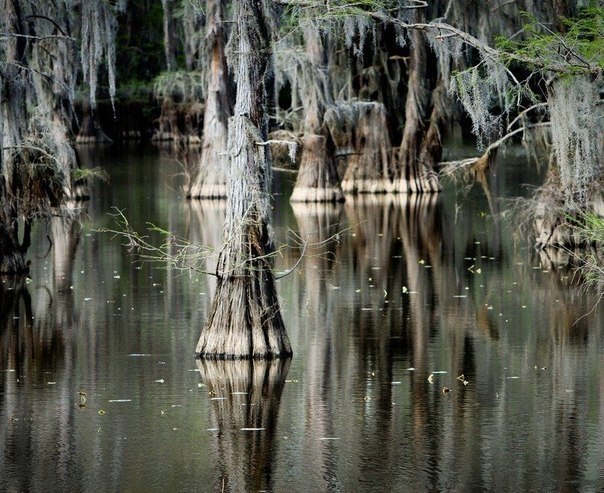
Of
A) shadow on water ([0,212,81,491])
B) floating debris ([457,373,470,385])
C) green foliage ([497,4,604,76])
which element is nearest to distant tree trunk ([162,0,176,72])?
shadow on water ([0,212,81,491])

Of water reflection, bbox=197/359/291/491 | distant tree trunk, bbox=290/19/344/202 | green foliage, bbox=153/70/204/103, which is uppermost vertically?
green foliage, bbox=153/70/204/103

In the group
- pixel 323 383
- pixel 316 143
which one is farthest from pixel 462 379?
pixel 316 143

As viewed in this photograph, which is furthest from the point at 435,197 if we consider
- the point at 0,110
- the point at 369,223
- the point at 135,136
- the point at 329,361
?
the point at 135,136

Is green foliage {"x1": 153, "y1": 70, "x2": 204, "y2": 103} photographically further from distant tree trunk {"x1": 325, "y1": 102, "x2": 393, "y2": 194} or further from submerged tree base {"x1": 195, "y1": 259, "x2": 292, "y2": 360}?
submerged tree base {"x1": 195, "y1": 259, "x2": 292, "y2": 360}

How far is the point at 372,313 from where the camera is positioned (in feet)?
53.5

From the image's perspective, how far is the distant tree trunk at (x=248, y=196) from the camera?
A: 12562 mm

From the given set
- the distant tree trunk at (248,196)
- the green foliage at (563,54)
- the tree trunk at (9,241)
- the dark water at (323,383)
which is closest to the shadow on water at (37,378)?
the dark water at (323,383)

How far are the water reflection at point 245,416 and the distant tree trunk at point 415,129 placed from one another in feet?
60.8

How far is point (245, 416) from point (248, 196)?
7.52 feet

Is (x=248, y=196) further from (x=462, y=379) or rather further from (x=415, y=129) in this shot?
(x=415, y=129)

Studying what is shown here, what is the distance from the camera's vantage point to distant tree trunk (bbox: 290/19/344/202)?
29.4m

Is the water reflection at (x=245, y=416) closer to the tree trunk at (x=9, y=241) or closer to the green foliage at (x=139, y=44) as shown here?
the tree trunk at (x=9, y=241)

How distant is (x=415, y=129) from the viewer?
103 ft

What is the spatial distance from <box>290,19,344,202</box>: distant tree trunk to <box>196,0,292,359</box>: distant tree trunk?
15937 mm
